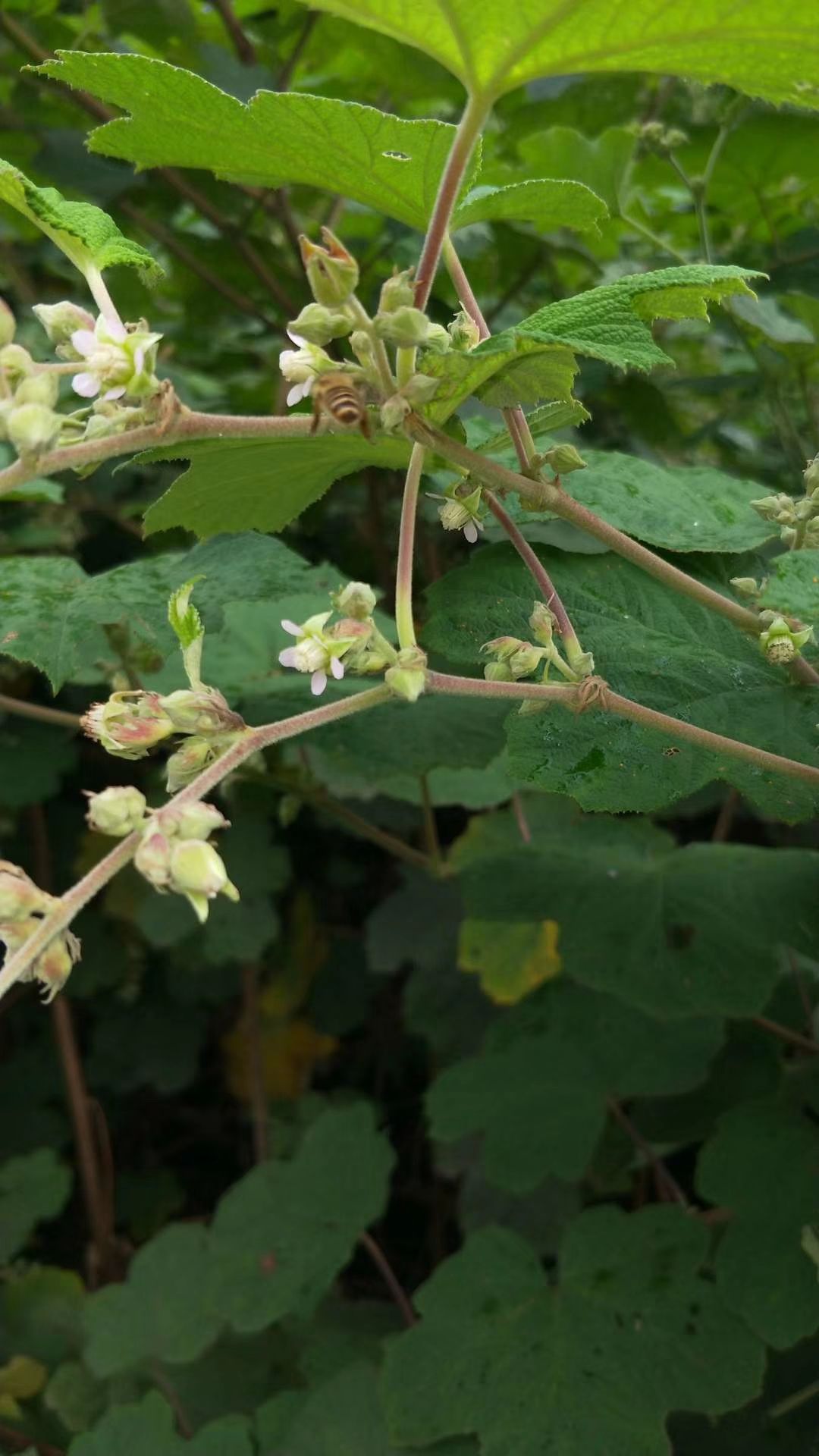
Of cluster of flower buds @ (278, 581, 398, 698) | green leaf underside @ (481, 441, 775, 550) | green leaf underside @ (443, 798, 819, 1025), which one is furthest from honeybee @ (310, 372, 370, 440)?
green leaf underside @ (443, 798, 819, 1025)

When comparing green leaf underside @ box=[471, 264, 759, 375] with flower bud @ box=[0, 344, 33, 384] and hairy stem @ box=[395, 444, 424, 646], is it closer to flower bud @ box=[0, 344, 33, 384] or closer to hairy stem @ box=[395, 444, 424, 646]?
hairy stem @ box=[395, 444, 424, 646]

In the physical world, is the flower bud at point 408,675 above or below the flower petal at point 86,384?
below

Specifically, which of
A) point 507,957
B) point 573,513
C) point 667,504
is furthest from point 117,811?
point 507,957

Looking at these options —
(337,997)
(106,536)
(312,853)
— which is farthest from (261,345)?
(337,997)

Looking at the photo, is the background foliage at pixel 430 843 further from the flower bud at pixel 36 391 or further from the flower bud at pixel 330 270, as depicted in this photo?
the flower bud at pixel 36 391

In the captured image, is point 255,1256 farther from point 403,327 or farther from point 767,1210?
point 403,327

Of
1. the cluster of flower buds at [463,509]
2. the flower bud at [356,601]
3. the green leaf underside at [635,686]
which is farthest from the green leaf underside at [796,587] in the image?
the flower bud at [356,601]

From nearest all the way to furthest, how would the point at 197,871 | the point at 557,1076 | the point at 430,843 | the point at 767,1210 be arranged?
the point at 197,871
the point at 767,1210
the point at 557,1076
the point at 430,843
